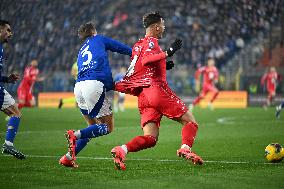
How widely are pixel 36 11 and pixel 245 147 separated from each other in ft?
86.7

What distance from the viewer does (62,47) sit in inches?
1574

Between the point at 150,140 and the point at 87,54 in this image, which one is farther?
the point at 87,54

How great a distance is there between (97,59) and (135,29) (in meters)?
30.0

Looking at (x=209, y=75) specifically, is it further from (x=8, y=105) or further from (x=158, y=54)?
(x=158, y=54)

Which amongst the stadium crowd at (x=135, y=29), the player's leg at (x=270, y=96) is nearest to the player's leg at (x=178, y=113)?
the player's leg at (x=270, y=96)

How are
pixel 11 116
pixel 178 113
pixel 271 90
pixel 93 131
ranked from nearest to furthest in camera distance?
pixel 178 113 → pixel 93 131 → pixel 11 116 → pixel 271 90

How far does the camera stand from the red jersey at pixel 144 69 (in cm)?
984

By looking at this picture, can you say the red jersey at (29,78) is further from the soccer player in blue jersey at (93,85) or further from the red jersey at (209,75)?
the soccer player in blue jersey at (93,85)

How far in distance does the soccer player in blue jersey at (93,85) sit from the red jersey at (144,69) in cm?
46

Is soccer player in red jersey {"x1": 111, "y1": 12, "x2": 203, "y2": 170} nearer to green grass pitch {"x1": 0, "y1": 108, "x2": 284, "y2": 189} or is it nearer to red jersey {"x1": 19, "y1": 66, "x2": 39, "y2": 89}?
green grass pitch {"x1": 0, "y1": 108, "x2": 284, "y2": 189}

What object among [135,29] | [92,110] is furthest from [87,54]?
[135,29]

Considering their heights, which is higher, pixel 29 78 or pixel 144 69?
pixel 144 69

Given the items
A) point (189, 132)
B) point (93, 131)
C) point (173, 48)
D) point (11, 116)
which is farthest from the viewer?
point (11, 116)

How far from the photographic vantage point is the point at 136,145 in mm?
9656
